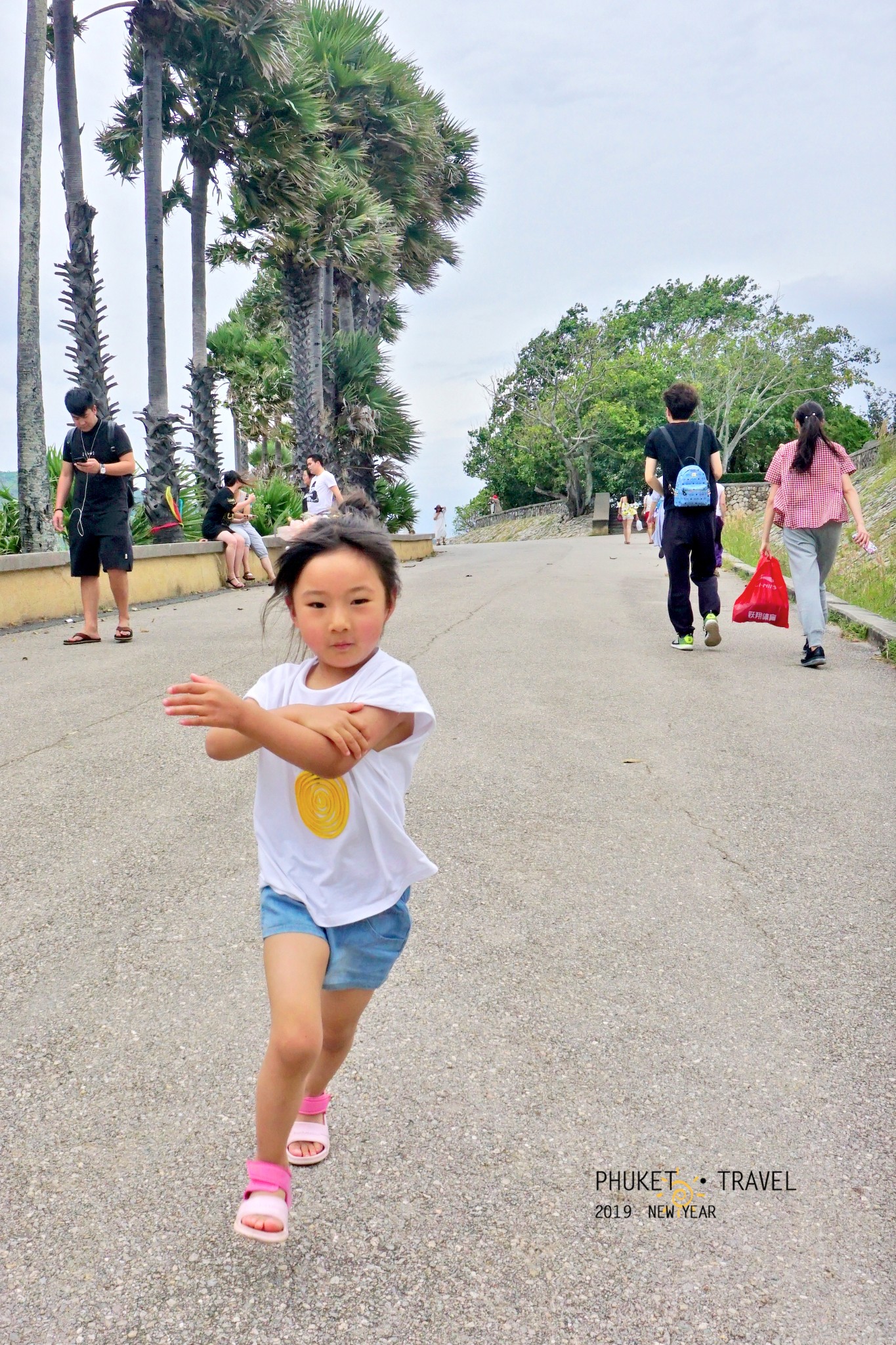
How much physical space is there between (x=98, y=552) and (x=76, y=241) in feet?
20.2

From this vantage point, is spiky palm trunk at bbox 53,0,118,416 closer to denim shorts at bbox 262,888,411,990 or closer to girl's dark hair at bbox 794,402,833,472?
girl's dark hair at bbox 794,402,833,472

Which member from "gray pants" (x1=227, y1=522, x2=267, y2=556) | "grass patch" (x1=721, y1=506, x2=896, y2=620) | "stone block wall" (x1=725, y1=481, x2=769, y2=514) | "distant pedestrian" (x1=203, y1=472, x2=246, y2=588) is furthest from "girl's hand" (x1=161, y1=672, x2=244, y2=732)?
"stone block wall" (x1=725, y1=481, x2=769, y2=514)

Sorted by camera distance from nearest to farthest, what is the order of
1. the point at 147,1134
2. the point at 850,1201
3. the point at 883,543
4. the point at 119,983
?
the point at 850,1201 < the point at 147,1134 < the point at 119,983 < the point at 883,543

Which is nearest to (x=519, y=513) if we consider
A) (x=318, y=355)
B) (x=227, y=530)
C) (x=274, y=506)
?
(x=318, y=355)

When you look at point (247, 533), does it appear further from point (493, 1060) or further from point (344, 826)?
point (344, 826)

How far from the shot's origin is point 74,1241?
2.04m

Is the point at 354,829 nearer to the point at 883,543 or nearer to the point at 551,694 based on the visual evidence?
the point at 551,694

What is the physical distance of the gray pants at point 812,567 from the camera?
8328mm

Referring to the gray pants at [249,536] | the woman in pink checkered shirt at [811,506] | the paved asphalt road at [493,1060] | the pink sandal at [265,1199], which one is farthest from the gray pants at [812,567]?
the gray pants at [249,536]

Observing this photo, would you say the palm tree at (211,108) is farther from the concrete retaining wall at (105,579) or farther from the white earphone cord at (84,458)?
the white earphone cord at (84,458)

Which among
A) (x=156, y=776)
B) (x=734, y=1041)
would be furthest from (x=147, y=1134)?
(x=156, y=776)

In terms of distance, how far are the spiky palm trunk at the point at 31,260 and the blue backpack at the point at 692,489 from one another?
780 centimetres

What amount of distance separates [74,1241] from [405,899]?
87 cm

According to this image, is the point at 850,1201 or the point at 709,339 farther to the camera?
the point at 709,339
